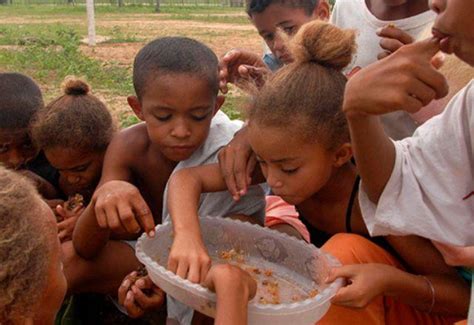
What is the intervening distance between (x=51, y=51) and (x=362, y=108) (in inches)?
440

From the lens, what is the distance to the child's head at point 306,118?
205cm

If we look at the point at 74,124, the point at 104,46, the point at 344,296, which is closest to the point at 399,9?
the point at 344,296

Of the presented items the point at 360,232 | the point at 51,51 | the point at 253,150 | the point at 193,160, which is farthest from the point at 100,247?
the point at 51,51

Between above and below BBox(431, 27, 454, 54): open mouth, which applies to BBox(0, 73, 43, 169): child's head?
below

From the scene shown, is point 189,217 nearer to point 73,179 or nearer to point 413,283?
point 413,283

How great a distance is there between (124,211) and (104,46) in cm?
1267

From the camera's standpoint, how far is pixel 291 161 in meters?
2.07

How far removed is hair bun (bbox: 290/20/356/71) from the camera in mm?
2059

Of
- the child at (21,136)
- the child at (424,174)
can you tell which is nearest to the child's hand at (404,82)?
the child at (424,174)

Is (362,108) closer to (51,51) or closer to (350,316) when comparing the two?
(350,316)

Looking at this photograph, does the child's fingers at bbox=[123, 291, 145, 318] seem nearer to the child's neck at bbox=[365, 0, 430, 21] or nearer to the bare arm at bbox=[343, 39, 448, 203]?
the bare arm at bbox=[343, 39, 448, 203]

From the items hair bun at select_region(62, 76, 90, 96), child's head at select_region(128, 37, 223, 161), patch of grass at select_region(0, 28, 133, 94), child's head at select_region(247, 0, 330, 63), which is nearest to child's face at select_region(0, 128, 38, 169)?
hair bun at select_region(62, 76, 90, 96)

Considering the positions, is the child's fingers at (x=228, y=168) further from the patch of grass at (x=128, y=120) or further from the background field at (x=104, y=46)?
the patch of grass at (x=128, y=120)

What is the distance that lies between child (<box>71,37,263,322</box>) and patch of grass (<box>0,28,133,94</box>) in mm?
5993
